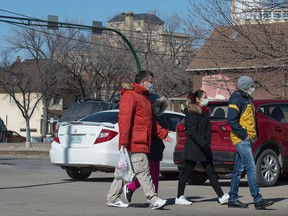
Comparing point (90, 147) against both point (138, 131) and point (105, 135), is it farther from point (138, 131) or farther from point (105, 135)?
point (138, 131)

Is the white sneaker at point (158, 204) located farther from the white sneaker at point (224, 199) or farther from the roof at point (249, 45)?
the roof at point (249, 45)

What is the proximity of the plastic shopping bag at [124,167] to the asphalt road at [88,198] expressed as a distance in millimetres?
475

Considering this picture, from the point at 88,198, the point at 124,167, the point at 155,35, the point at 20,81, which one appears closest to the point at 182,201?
the point at 124,167

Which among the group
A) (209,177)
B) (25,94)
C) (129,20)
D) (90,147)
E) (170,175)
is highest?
(129,20)

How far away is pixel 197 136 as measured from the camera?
33.5 feet

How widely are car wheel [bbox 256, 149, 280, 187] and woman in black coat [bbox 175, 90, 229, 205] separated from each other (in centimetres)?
289

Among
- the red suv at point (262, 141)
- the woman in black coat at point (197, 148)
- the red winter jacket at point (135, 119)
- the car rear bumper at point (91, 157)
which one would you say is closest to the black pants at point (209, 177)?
the woman in black coat at point (197, 148)

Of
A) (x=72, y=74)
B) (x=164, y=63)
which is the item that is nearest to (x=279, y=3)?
(x=164, y=63)

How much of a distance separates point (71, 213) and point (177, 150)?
4610 mm

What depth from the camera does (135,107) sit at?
9.48 meters

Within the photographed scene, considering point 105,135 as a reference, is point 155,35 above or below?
above

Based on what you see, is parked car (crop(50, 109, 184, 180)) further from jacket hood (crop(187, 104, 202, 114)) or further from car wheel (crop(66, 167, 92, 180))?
jacket hood (crop(187, 104, 202, 114))

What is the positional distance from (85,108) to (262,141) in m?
13.3

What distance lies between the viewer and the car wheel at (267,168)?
13008 mm
